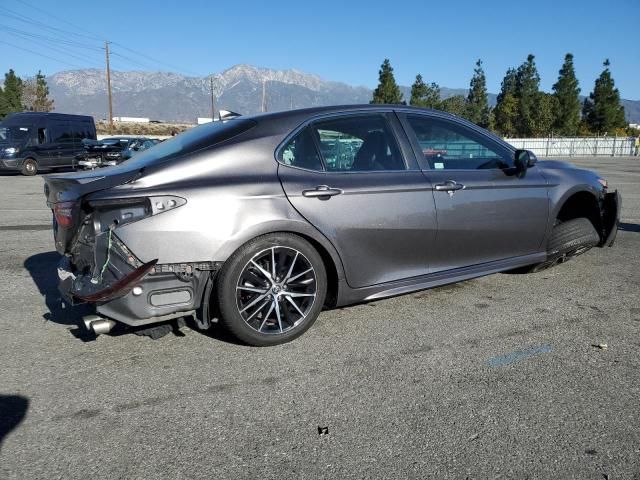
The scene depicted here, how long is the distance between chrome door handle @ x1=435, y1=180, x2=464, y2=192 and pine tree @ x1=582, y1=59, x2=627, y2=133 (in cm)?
6917

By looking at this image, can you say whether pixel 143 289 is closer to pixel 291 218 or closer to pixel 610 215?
pixel 291 218

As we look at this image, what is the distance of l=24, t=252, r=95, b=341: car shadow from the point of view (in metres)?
3.79

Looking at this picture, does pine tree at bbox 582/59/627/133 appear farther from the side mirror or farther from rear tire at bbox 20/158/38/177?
the side mirror

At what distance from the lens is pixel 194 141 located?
3553mm

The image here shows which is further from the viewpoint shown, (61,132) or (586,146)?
(586,146)

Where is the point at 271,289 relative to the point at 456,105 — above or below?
below

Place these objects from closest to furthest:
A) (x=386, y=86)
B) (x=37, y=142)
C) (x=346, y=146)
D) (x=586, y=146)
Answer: (x=346, y=146)
(x=37, y=142)
(x=586, y=146)
(x=386, y=86)

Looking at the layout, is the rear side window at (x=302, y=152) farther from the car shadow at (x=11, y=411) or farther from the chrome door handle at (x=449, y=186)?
the car shadow at (x=11, y=411)

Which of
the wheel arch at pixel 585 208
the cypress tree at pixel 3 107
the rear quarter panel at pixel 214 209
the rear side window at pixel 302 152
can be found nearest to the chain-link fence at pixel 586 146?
the wheel arch at pixel 585 208

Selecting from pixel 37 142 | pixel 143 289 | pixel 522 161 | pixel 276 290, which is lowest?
pixel 276 290

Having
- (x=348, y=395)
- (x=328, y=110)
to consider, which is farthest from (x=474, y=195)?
(x=348, y=395)

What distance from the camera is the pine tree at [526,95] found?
6050 cm

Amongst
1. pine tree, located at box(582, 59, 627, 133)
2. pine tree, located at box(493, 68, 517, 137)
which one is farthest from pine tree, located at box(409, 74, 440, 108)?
pine tree, located at box(582, 59, 627, 133)

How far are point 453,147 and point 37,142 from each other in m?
19.8
